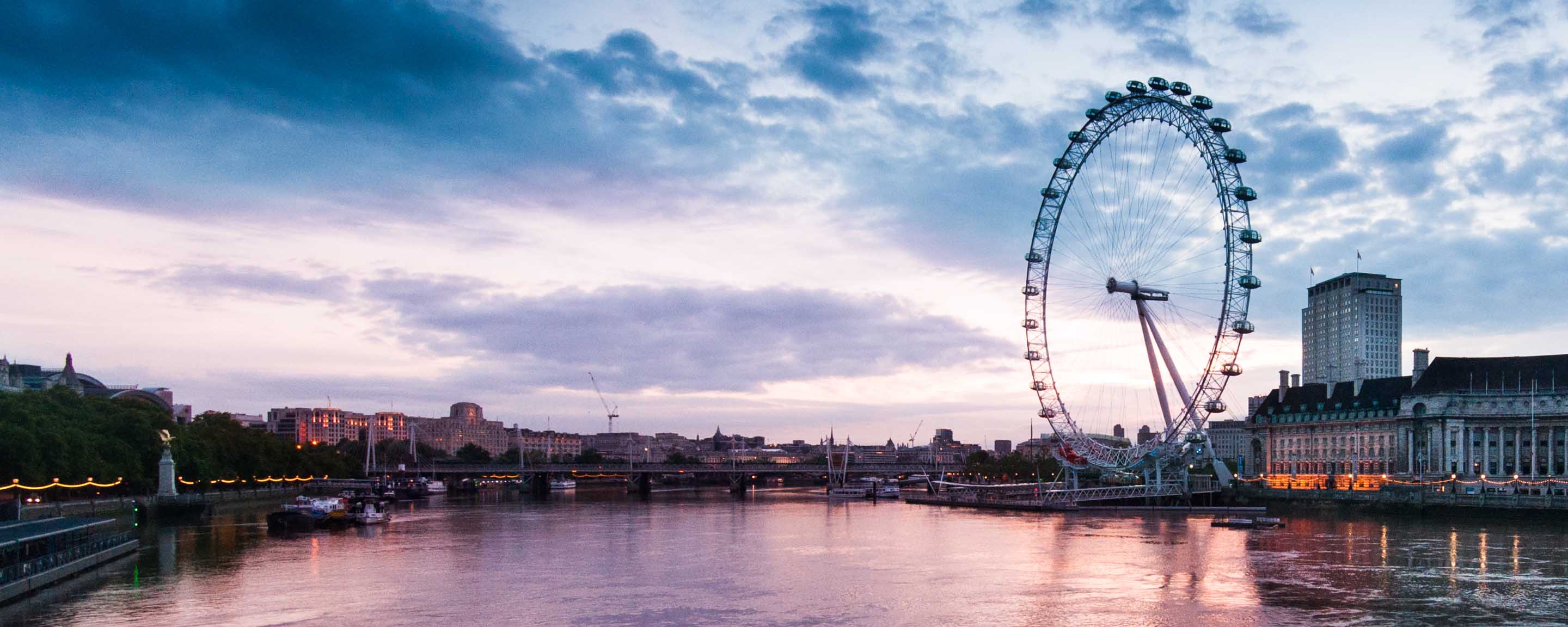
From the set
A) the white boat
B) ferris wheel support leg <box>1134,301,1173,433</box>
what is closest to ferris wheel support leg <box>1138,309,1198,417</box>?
ferris wheel support leg <box>1134,301,1173,433</box>

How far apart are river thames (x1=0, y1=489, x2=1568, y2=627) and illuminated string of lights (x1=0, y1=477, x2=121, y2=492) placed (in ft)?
26.5

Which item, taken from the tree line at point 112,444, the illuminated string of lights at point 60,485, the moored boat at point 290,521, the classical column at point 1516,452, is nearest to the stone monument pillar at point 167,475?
the tree line at point 112,444

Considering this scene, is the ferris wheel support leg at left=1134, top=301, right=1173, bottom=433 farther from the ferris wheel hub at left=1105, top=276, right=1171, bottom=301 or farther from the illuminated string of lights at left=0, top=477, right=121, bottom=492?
the illuminated string of lights at left=0, top=477, right=121, bottom=492

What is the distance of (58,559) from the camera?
60781 millimetres

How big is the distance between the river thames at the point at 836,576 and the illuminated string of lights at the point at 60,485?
26.5ft

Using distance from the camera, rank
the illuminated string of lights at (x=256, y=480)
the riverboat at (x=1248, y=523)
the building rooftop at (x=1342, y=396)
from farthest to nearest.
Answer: the building rooftop at (x=1342, y=396) < the illuminated string of lights at (x=256, y=480) < the riverboat at (x=1248, y=523)

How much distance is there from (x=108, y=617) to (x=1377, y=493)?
107895 millimetres

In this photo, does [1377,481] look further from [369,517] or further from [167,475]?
[167,475]

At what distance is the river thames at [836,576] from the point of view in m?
51.8

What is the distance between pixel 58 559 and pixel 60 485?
44625mm

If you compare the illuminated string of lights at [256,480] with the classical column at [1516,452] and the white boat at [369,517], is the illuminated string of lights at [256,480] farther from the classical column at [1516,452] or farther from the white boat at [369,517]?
the classical column at [1516,452]

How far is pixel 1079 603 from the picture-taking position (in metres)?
55.6

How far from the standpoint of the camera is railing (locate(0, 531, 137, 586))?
178ft

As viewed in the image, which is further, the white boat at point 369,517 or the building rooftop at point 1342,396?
the building rooftop at point 1342,396
